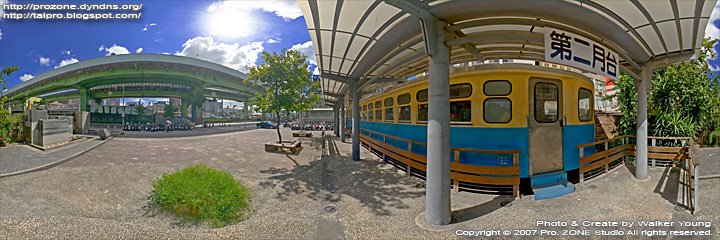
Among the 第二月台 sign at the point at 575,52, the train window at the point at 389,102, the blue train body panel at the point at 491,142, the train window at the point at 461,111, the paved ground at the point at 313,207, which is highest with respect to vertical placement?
the 第二月台 sign at the point at 575,52

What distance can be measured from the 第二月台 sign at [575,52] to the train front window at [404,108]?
359 centimetres

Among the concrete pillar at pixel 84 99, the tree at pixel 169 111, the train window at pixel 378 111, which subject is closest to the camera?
the train window at pixel 378 111

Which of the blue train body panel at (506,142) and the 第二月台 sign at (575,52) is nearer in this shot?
the 第二月台 sign at (575,52)

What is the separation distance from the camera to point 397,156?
284 inches

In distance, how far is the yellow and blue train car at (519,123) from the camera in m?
4.81

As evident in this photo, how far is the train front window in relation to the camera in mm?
6820

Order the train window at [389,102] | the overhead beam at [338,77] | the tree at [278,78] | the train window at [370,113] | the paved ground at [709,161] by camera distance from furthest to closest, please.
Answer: the tree at [278,78] → the train window at [370,113] → the overhead beam at [338,77] → the train window at [389,102] → the paved ground at [709,161]

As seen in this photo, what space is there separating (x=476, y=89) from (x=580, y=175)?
3.14 meters

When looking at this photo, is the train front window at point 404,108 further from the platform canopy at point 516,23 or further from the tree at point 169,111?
the tree at point 169,111

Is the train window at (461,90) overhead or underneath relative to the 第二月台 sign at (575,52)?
underneath

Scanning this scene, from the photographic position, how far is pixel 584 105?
5.67 metres

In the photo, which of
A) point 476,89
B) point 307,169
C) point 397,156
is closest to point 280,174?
point 307,169

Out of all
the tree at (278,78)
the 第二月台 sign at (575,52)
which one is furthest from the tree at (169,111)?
the 第二月台 sign at (575,52)

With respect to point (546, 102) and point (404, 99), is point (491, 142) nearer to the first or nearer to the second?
point (546, 102)
